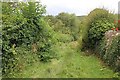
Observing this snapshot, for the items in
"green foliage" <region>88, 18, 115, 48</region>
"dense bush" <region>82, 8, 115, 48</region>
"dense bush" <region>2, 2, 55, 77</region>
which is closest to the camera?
"dense bush" <region>2, 2, 55, 77</region>

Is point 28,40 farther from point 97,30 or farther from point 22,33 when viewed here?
point 97,30

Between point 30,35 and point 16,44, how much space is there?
3.18 feet

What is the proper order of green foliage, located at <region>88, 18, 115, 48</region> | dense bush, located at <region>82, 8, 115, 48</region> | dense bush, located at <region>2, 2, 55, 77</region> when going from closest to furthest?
dense bush, located at <region>2, 2, 55, 77</region> → green foliage, located at <region>88, 18, 115, 48</region> → dense bush, located at <region>82, 8, 115, 48</region>

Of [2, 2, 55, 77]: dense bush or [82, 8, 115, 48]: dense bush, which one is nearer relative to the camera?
[2, 2, 55, 77]: dense bush

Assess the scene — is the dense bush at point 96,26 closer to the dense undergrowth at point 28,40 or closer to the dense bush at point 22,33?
the dense undergrowth at point 28,40

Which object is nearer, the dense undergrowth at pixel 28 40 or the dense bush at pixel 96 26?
the dense undergrowth at pixel 28 40

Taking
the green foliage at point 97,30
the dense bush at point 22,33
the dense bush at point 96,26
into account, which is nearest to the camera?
the dense bush at point 22,33

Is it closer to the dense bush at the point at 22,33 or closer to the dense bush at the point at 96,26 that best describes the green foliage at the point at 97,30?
the dense bush at the point at 96,26

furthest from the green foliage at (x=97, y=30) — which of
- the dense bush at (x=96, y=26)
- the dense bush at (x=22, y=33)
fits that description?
the dense bush at (x=22, y=33)

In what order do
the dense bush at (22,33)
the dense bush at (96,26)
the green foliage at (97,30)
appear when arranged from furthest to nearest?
the dense bush at (96,26), the green foliage at (97,30), the dense bush at (22,33)

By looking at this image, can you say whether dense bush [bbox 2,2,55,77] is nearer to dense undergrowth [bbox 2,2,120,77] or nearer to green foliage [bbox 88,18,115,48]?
dense undergrowth [bbox 2,2,120,77]

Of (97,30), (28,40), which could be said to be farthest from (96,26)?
(28,40)

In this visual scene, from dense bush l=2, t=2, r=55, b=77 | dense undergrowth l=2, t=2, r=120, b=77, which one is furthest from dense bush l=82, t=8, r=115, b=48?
dense bush l=2, t=2, r=55, b=77

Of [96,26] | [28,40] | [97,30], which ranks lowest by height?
[28,40]
